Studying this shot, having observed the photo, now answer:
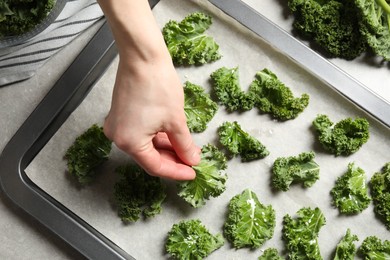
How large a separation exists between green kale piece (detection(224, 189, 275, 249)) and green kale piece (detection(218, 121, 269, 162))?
0.16 metres

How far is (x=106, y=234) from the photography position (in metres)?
2.18

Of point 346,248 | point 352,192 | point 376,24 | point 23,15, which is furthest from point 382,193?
point 23,15

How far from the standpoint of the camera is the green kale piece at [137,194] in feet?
6.94

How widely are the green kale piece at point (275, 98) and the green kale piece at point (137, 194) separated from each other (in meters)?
0.49

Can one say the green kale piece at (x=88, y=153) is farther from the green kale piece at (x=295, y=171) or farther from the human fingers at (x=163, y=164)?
the green kale piece at (x=295, y=171)

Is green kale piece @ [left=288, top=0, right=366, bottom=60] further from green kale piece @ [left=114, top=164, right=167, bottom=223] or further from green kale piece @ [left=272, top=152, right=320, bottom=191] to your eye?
green kale piece @ [left=114, top=164, right=167, bottom=223]

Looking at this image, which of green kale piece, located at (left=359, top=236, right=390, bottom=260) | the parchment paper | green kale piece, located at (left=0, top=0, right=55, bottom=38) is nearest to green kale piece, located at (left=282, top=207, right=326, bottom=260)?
the parchment paper

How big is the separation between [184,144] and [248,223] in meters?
0.48

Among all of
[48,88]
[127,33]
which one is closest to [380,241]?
[127,33]

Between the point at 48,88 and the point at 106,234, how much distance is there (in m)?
0.61

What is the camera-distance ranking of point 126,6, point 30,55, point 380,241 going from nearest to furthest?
point 126,6 → point 380,241 → point 30,55

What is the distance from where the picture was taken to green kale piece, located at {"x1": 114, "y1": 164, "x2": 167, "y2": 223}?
2.12 m

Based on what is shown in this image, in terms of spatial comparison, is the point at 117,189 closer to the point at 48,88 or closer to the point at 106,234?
the point at 106,234

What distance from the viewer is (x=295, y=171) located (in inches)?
83.0
